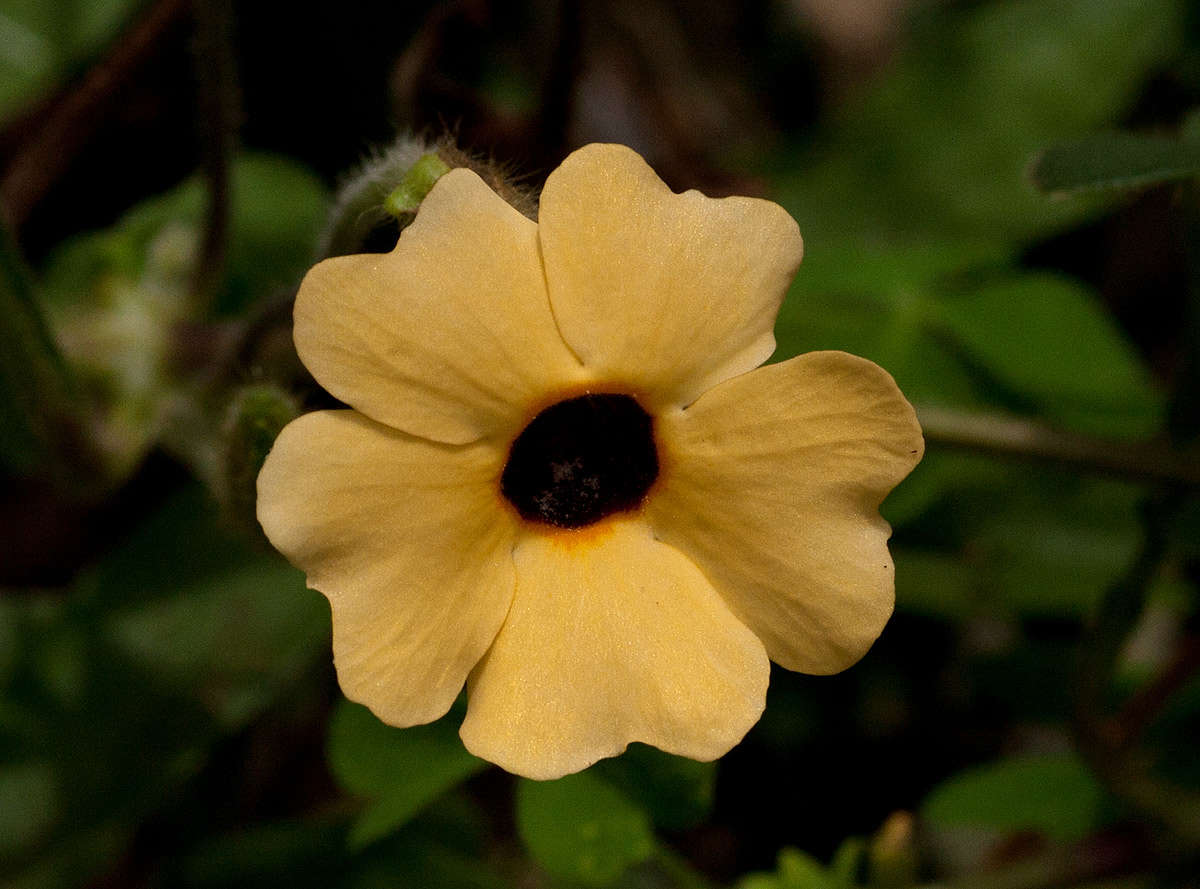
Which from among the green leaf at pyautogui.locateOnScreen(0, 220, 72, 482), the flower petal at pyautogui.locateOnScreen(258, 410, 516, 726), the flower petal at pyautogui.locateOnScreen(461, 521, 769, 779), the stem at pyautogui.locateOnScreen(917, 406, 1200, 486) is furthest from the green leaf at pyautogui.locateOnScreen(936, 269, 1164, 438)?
the green leaf at pyautogui.locateOnScreen(0, 220, 72, 482)

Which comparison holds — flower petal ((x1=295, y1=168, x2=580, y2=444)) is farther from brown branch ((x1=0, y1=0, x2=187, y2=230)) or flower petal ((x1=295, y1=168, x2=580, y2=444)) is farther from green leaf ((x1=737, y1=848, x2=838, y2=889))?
brown branch ((x1=0, y1=0, x2=187, y2=230))

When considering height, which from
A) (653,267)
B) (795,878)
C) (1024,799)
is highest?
(653,267)

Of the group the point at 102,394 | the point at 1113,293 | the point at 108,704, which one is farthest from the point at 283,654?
the point at 1113,293

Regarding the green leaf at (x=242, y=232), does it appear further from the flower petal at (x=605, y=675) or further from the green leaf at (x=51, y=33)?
the flower petal at (x=605, y=675)

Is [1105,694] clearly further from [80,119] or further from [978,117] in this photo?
[80,119]

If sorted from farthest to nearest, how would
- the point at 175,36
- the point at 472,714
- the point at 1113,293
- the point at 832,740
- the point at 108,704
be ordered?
1. the point at 1113,293
2. the point at 832,740
3. the point at 175,36
4. the point at 108,704
5. the point at 472,714

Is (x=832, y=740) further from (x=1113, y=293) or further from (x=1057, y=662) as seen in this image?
(x=1113, y=293)

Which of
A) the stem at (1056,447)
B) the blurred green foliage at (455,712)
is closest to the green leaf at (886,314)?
the blurred green foliage at (455,712)

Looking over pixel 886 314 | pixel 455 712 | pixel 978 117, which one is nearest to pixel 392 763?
pixel 455 712
